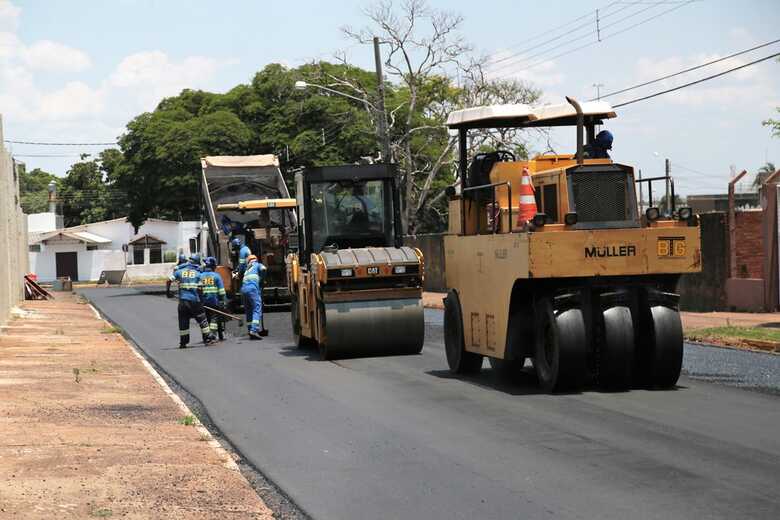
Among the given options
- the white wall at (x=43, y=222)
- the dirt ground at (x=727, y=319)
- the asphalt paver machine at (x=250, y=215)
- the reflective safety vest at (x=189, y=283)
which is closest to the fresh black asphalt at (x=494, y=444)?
the reflective safety vest at (x=189, y=283)

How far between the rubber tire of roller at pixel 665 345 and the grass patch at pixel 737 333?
6101 millimetres

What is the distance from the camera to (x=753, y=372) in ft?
49.2

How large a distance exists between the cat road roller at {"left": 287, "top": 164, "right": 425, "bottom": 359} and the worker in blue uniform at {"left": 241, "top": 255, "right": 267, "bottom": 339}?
2.23 m

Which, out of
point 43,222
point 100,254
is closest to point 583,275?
point 100,254

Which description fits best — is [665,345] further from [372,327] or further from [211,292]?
[211,292]

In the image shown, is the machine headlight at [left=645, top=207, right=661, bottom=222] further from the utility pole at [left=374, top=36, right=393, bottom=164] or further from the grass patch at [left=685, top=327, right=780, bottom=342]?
the utility pole at [left=374, top=36, right=393, bottom=164]

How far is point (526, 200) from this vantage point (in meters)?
13.2

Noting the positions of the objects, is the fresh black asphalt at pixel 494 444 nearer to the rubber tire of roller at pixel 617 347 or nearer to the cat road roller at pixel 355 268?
the rubber tire of roller at pixel 617 347

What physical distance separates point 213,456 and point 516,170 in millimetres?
6246

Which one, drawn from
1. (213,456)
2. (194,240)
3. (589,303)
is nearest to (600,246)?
(589,303)

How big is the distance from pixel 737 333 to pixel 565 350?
27.0 ft

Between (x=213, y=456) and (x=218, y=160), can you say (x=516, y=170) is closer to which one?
(x=213, y=456)

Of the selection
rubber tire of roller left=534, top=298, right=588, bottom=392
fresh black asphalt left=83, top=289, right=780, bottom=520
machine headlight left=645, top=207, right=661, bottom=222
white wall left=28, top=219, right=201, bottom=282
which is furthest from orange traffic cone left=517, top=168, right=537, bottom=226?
white wall left=28, top=219, right=201, bottom=282

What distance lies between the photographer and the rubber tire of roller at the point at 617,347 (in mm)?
12664
